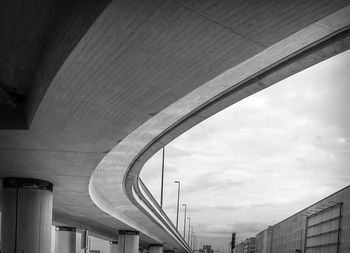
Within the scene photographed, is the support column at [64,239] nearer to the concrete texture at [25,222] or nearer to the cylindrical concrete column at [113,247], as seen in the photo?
the cylindrical concrete column at [113,247]

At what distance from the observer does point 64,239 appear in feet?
142

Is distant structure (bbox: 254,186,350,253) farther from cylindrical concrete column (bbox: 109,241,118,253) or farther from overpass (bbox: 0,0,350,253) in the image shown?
overpass (bbox: 0,0,350,253)

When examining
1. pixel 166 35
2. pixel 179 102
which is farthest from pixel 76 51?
pixel 179 102

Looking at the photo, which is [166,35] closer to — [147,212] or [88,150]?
[88,150]

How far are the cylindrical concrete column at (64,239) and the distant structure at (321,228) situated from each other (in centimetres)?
2371

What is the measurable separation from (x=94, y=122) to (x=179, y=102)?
232cm

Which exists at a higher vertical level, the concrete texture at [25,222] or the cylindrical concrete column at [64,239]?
the concrete texture at [25,222]

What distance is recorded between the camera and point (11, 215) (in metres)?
19.6

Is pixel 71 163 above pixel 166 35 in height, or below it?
below

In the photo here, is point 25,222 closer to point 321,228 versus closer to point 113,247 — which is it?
point 321,228

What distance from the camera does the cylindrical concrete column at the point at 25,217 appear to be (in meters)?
19.4

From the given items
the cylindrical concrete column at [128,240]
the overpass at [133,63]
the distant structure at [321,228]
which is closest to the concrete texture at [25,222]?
the overpass at [133,63]

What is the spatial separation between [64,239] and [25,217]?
984 inches

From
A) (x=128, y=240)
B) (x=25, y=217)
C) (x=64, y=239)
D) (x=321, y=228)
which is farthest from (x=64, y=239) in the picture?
(x=321, y=228)
